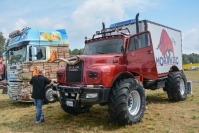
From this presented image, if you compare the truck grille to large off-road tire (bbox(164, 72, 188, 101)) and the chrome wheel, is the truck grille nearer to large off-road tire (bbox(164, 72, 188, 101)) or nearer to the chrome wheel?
the chrome wheel

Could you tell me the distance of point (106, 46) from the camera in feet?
28.9

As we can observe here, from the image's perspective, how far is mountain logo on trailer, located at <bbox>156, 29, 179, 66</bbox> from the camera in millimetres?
10648

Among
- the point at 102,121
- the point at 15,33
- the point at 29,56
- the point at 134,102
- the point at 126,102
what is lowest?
the point at 102,121

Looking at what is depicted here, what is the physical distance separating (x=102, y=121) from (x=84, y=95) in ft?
4.69

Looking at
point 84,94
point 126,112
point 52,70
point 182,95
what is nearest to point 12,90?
point 52,70

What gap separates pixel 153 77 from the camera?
994 centimetres

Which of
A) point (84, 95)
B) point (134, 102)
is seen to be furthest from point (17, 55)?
point (134, 102)

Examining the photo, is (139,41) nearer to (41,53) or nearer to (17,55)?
(41,53)

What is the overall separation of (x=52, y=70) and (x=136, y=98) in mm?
5569

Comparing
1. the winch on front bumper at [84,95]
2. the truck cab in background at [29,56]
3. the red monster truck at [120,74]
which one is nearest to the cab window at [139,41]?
the red monster truck at [120,74]

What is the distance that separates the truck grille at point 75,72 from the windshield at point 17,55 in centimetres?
458

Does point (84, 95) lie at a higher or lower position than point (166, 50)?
lower

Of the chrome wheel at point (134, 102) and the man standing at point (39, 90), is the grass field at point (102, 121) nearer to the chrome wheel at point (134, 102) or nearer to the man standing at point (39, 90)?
the chrome wheel at point (134, 102)

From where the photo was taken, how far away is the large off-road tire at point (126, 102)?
711 centimetres
